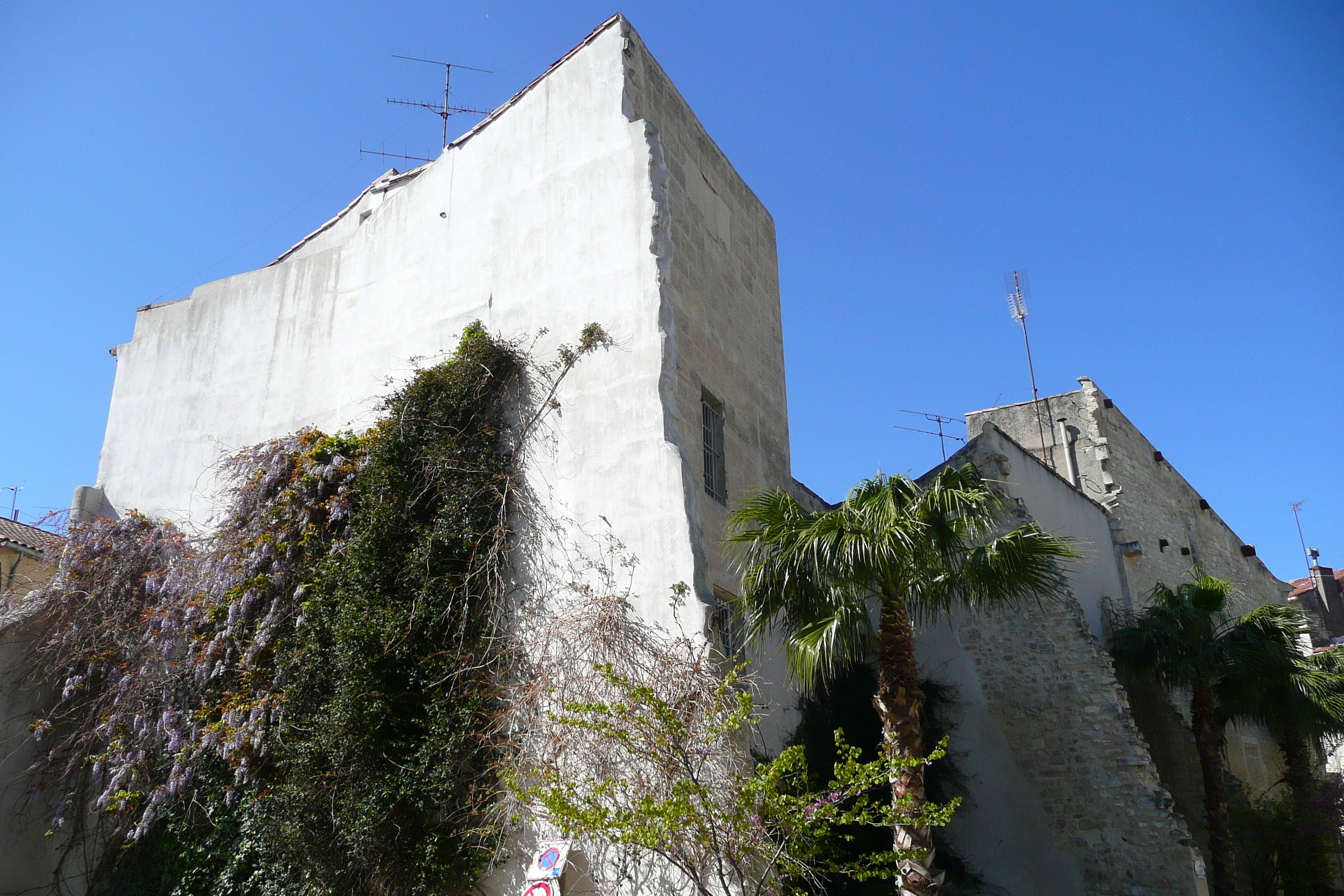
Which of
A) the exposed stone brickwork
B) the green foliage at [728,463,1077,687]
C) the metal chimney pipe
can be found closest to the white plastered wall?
the green foliage at [728,463,1077,687]

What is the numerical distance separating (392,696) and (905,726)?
17.0ft

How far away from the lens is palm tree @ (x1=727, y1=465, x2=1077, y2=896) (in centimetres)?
891

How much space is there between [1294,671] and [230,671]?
14.7 m

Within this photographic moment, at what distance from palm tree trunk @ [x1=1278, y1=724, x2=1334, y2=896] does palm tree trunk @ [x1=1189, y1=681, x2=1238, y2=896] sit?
1377mm

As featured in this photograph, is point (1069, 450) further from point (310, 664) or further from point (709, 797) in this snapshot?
point (310, 664)

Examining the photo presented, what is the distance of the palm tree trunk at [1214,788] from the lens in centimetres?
1355

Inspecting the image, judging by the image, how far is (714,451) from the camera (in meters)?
11.9

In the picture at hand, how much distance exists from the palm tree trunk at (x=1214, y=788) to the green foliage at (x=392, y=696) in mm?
10211

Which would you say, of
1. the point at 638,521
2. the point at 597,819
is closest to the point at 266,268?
the point at 638,521

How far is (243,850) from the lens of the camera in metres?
10.9

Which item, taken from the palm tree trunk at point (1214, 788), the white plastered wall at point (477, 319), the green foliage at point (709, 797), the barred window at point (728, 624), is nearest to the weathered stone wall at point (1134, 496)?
the palm tree trunk at point (1214, 788)

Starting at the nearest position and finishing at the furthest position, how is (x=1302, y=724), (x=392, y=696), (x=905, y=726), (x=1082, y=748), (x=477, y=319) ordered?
(x=905, y=726)
(x=392, y=696)
(x=477, y=319)
(x=1082, y=748)
(x=1302, y=724)

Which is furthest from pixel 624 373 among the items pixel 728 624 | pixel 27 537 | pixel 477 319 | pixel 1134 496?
pixel 1134 496

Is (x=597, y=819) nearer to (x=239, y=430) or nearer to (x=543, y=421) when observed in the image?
(x=543, y=421)
